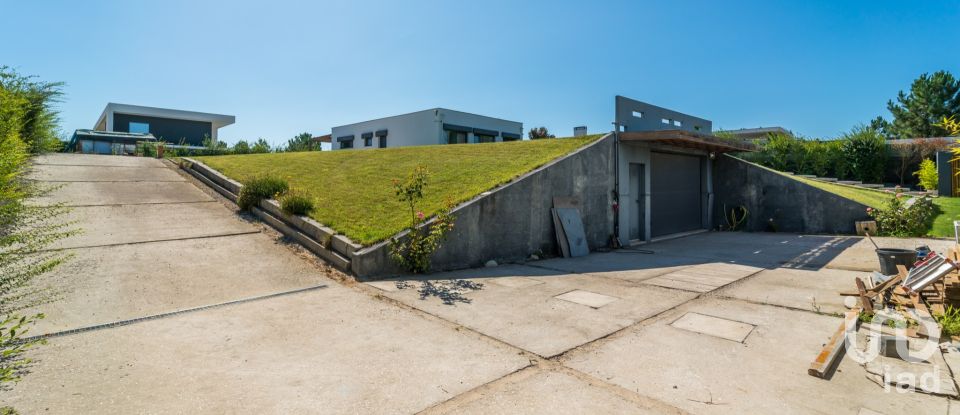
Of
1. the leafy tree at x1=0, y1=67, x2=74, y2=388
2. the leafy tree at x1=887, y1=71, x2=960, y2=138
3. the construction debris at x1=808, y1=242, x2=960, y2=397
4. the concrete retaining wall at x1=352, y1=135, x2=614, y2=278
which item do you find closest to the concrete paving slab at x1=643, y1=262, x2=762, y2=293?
the construction debris at x1=808, y1=242, x2=960, y2=397

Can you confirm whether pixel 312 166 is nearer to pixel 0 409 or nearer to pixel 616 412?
pixel 0 409

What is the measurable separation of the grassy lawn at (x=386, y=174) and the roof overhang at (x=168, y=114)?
1176 inches

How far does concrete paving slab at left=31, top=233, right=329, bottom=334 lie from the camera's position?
4613mm

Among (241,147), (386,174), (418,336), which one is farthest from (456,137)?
(418,336)

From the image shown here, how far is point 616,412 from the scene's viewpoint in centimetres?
282

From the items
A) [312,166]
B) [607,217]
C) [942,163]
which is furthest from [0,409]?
[942,163]

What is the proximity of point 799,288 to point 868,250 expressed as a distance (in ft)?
16.9

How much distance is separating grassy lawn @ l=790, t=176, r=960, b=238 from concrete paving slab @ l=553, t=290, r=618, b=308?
11.1 metres

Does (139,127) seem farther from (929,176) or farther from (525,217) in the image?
(929,176)

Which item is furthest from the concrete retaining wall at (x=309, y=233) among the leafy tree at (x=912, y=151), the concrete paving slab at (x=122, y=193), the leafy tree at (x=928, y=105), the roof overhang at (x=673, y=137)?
the leafy tree at (x=928, y=105)

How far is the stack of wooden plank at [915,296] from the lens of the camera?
4133 mm

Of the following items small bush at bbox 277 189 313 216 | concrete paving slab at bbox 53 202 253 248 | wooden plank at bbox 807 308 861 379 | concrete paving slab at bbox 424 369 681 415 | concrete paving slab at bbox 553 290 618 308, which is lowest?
concrete paving slab at bbox 424 369 681 415

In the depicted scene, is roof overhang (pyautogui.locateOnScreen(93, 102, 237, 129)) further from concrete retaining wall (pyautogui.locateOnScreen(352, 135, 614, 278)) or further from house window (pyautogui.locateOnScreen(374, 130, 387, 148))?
concrete retaining wall (pyautogui.locateOnScreen(352, 135, 614, 278))

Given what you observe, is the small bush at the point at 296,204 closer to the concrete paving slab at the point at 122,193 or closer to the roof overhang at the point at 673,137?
the concrete paving slab at the point at 122,193
